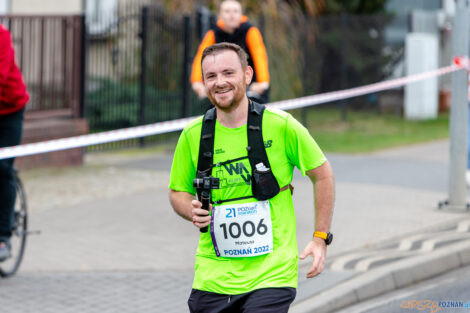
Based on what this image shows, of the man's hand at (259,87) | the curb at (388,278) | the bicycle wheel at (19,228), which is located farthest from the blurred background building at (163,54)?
the curb at (388,278)

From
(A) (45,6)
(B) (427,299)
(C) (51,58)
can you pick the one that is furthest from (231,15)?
(A) (45,6)

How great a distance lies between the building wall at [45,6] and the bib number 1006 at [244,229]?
13822 millimetres

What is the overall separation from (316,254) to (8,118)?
3229 mm

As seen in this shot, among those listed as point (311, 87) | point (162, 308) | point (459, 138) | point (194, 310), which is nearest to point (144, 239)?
point (162, 308)

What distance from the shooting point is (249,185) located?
3.99 meters

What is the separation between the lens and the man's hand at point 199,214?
12.6 feet

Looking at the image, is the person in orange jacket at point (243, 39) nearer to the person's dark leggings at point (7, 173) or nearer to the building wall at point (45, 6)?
the person's dark leggings at point (7, 173)

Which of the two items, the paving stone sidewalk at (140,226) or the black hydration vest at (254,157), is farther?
the paving stone sidewalk at (140,226)

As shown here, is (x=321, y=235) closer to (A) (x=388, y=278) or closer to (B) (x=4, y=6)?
(A) (x=388, y=278)

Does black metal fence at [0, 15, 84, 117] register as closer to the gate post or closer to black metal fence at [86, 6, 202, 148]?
black metal fence at [86, 6, 202, 148]

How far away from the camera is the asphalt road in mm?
6172

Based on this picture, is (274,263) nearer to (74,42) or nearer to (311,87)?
(74,42)

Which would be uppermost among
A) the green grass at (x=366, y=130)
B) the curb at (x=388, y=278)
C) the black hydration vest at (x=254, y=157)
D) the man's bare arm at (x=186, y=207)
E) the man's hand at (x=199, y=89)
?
the black hydration vest at (x=254, y=157)

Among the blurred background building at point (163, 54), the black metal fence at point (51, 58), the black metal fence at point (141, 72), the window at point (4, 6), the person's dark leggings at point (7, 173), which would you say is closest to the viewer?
the person's dark leggings at point (7, 173)
